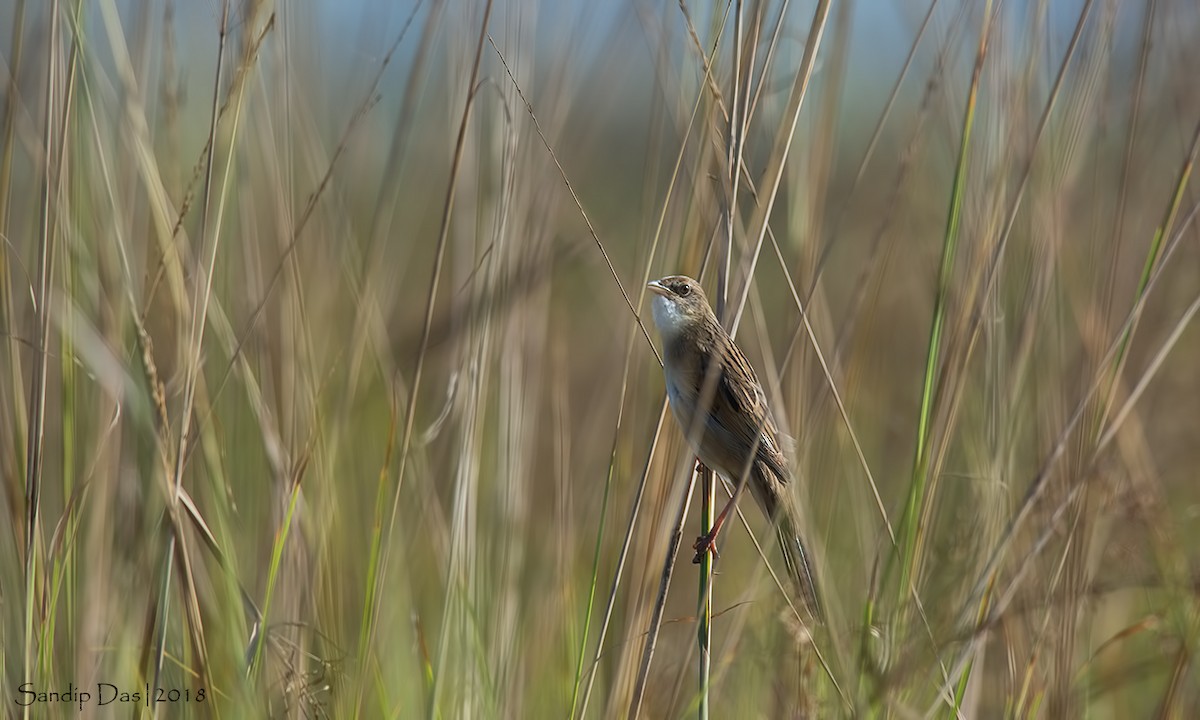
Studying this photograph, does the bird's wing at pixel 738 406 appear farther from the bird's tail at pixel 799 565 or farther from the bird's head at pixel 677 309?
the bird's tail at pixel 799 565

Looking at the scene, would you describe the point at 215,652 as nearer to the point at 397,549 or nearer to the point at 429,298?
the point at 397,549

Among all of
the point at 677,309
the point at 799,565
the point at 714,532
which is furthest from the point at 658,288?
the point at 799,565

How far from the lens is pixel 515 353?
8.02 ft

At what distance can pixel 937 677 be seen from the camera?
1864 mm

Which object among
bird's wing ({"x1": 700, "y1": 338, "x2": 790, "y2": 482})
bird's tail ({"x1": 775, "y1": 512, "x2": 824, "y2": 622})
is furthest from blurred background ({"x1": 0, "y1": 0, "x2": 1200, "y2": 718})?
bird's wing ({"x1": 700, "y1": 338, "x2": 790, "y2": 482})

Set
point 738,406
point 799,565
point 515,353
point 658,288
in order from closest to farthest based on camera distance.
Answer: point 799,565, point 515,353, point 658,288, point 738,406

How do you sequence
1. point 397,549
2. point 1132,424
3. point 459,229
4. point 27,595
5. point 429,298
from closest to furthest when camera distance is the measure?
1. point 27,595
2. point 429,298
3. point 397,549
4. point 1132,424
5. point 459,229

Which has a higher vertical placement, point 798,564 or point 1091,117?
point 1091,117

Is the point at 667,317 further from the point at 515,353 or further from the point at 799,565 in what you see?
the point at 799,565

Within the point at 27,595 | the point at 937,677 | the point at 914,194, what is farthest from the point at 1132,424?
the point at 27,595

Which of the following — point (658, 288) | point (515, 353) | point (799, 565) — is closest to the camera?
point (799, 565)

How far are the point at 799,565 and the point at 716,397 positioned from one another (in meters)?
0.78

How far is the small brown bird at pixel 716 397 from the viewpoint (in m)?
2.37

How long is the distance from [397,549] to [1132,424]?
5.78 ft
